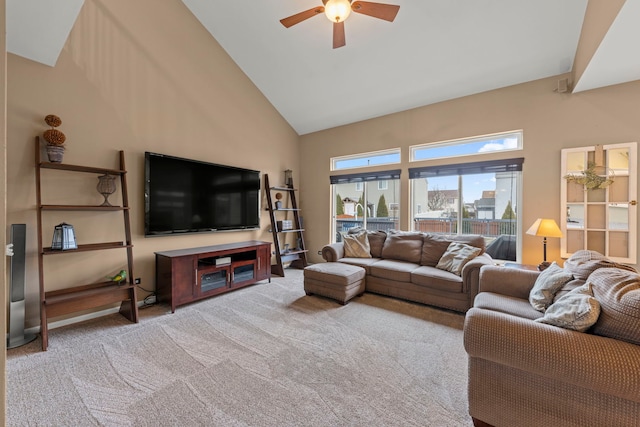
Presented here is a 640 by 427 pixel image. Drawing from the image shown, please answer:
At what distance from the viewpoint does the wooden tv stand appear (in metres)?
3.05

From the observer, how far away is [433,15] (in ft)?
9.70

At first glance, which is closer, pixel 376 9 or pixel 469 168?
pixel 376 9

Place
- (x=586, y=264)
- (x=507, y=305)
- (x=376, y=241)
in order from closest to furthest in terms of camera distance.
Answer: (x=586, y=264) < (x=507, y=305) < (x=376, y=241)

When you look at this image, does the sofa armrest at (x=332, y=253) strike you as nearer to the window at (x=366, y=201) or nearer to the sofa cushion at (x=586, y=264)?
the window at (x=366, y=201)

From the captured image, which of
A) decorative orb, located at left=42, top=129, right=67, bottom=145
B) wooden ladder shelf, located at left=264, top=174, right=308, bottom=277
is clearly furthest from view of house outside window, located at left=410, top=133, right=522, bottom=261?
decorative orb, located at left=42, top=129, right=67, bottom=145

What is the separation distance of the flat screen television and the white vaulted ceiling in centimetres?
146

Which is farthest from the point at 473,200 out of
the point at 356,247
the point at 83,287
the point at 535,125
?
the point at 83,287

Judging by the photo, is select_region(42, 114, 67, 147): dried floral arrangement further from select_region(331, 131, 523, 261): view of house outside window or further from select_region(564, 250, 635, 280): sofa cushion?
select_region(564, 250, 635, 280): sofa cushion

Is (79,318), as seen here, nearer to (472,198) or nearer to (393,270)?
(393,270)

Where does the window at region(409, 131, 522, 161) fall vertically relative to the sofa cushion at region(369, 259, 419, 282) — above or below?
above

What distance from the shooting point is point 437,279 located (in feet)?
10.1

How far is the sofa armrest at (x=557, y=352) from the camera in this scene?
110cm

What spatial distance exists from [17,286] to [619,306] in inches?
172

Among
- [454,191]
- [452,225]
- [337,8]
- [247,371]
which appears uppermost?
[337,8]
